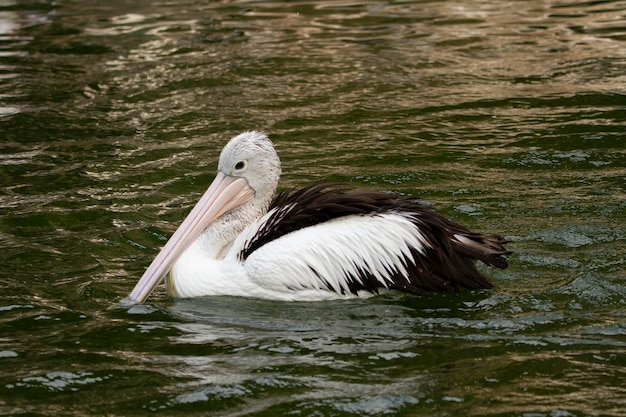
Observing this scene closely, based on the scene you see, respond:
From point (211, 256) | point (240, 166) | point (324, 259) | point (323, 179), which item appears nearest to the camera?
point (324, 259)

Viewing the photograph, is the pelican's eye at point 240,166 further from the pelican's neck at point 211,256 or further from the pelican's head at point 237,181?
the pelican's neck at point 211,256

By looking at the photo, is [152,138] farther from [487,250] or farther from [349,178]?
[487,250]

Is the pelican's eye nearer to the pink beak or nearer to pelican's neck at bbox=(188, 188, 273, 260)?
the pink beak

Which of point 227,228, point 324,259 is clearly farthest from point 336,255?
point 227,228

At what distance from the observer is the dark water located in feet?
15.5

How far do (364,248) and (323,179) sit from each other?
2118mm

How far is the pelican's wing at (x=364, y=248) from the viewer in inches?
220

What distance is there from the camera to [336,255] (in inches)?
223

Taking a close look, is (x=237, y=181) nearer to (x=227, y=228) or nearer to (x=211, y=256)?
(x=227, y=228)

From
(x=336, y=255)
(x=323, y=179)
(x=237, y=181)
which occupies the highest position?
(x=237, y=181)

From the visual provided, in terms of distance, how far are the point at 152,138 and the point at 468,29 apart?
5.21 meters

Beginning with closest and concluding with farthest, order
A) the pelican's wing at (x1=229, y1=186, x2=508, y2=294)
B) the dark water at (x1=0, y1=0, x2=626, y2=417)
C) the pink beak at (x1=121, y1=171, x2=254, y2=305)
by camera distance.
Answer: the dark water at (x1=0, y1=0, x2=626, y2=417) → the pelican's wing at (x1=229, y1=186, x2=508, y2=294) → the pink beak at (x1=121, y1=171, x2=254, y2=305)

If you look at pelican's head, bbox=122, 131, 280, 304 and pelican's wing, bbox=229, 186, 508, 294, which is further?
pelican's head, bbox=122, 131, 280, 304

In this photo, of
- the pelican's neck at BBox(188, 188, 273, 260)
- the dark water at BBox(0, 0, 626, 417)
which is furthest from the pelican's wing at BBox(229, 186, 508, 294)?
the pelican's neck at BBox(188, 188, 273, 260)
